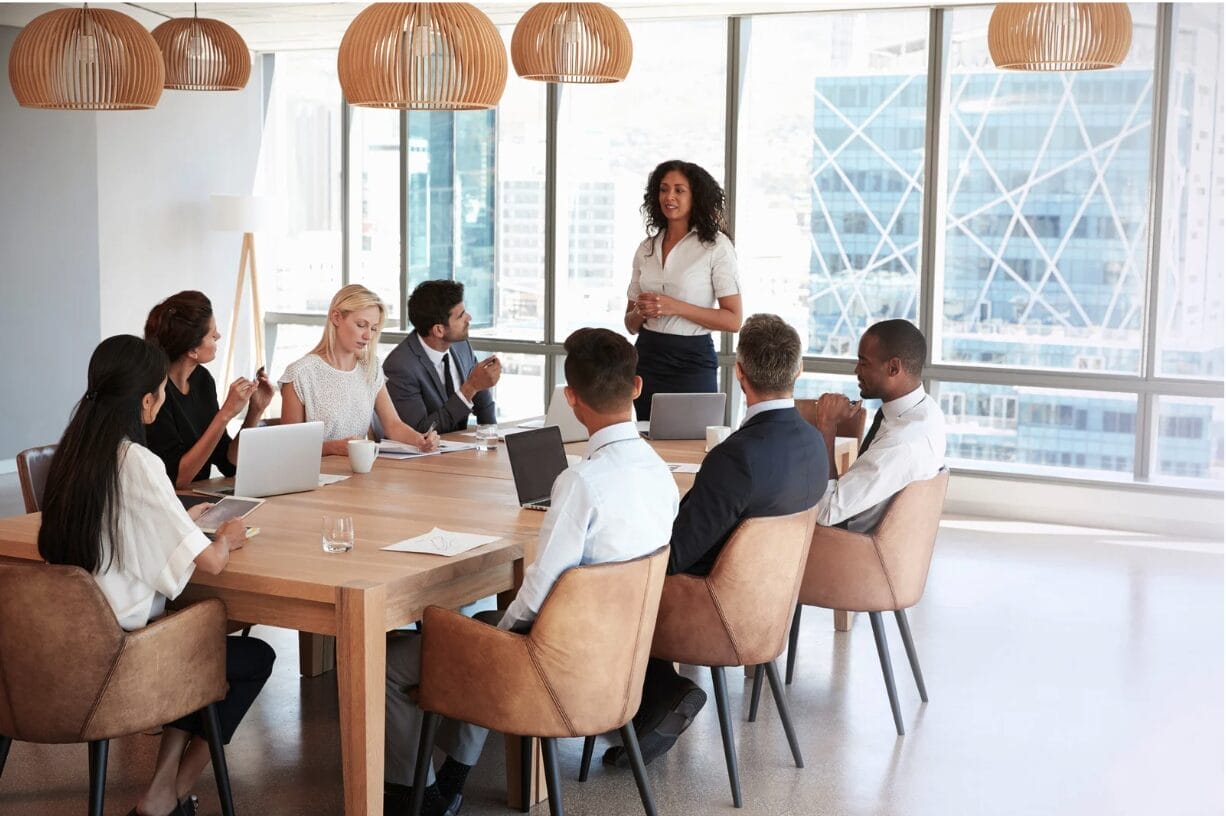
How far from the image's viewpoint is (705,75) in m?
8.21

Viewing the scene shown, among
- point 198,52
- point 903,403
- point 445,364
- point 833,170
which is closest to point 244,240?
point 198,52

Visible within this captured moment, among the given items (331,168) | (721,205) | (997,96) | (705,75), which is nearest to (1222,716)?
(721,205)

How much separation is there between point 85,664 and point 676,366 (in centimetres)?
340

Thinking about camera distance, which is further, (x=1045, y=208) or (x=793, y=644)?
(x=1045, y=208)

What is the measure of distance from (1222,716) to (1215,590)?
181 centimetres

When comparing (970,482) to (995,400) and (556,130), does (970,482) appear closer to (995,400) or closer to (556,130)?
(995,400)

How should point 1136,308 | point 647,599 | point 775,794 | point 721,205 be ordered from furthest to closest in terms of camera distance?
point 1136,308, point 721,205, point 775,794, point 647,599

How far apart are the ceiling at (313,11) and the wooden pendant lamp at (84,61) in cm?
285

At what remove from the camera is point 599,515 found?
2.96 meters

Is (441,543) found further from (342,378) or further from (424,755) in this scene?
(342,378)

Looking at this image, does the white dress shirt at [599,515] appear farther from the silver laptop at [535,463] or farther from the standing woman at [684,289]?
the standing woman at [684,289]

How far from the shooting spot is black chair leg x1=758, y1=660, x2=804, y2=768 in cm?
371

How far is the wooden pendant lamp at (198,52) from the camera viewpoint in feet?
19.0

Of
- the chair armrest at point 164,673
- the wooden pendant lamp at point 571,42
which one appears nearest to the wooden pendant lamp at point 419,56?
the wooden pendant lamp at point 571,42
